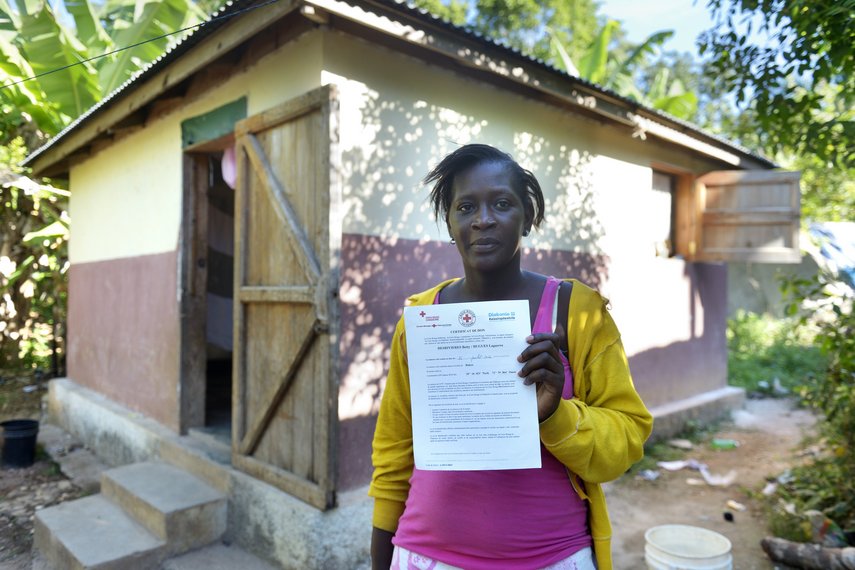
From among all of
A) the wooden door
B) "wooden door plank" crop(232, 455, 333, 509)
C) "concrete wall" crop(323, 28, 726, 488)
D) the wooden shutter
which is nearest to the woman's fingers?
"concrete wall" crop(323, 28, 726, 488)

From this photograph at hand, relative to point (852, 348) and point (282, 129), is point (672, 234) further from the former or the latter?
point (282, 129)

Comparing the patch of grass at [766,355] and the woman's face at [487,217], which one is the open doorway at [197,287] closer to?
the woman's face at [487,217]

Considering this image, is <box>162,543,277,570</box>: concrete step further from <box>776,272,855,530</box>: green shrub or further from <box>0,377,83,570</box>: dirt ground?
<box>776,272,855,530</box>: green shrub

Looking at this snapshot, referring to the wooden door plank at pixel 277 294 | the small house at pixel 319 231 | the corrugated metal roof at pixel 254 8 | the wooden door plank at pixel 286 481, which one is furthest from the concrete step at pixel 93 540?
the corrugated metal roof at pixel 254 8

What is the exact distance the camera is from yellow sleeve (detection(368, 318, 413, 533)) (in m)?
1.55

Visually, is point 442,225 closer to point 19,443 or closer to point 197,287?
point 197,287

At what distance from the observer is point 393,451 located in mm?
1580

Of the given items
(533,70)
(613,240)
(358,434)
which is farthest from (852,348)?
(358,434)

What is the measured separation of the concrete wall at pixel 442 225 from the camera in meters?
3.76

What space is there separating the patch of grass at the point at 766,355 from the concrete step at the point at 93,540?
9.21 m

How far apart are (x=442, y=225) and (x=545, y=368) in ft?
10.1

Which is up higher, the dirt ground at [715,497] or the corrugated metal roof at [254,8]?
the corrugated metal roof at [254,8]

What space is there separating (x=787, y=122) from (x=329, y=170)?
2.99 m

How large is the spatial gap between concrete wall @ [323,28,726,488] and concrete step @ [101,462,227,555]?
1186mm
